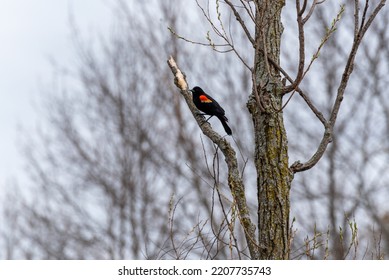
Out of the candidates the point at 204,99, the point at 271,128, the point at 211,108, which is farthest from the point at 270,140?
the point at 204,99

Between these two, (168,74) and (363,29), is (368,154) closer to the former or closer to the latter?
(168,74)

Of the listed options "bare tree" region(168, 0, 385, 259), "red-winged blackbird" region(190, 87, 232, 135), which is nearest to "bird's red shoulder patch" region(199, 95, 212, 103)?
"red-winged blackbird" region(190, 87, 232, 135)

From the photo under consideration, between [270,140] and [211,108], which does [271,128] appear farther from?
[211,108]

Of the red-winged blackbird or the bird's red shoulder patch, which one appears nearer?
the red-winged blackbird

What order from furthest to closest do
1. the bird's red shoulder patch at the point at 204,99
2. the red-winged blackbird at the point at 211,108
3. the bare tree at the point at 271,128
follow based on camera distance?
the bird's red shoulder patch at the point at 204,99, the red-winged blackbird at the point at 211,108, the bare tree at the point at 271,128

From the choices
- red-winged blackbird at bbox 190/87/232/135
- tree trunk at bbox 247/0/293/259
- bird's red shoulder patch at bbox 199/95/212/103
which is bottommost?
tree trunk at bbox 247/0/293/259

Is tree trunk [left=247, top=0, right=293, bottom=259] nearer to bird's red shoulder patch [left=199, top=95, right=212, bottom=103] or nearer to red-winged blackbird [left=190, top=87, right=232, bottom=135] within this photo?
red-winged blackbird [left=190, top=87, right=232, bottom=135]

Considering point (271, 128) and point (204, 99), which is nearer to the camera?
point (271, 128)

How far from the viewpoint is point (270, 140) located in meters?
4.49

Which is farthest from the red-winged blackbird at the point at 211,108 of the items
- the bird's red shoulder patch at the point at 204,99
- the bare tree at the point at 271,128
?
the bare tree at the point at 271,128

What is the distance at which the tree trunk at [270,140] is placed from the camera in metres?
4.34

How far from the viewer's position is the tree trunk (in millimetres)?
4340

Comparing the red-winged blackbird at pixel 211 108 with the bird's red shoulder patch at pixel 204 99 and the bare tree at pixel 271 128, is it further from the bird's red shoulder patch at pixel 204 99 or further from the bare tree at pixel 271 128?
the bare tree at pixel 271 128

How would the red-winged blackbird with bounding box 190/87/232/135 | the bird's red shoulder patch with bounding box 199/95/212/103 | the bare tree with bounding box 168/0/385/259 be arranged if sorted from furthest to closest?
the bird's red shoulder patch with bounding box 199/95/212/103 → the red-winged blackbird with bounding box 190/87/232/135 → the bare tree with bounding box 168/0/385/259
